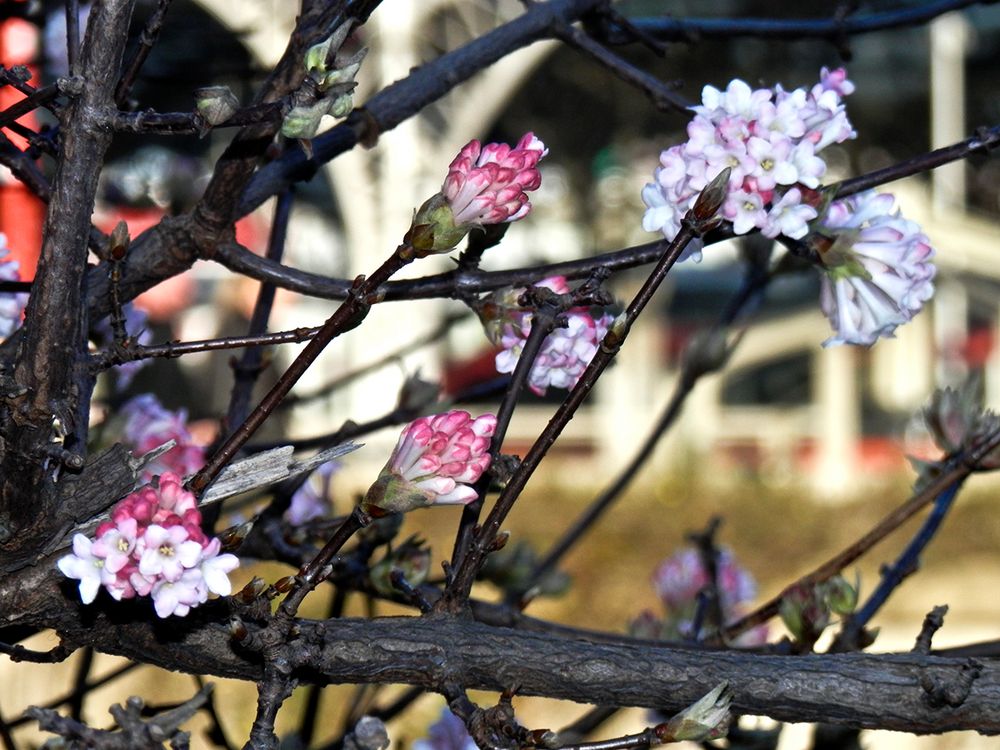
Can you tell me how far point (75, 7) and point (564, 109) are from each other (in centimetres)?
1081

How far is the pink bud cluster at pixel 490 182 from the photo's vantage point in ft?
2.61

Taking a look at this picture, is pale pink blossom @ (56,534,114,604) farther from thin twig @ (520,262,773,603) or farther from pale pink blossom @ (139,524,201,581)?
thin twig @ (520,262,773,603)

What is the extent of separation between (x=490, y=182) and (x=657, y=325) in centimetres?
822

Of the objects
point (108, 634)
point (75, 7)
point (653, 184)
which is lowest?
point (108, 634)

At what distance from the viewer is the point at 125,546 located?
0.69 m

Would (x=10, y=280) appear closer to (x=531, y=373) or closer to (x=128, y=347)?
(x=128, y=347)

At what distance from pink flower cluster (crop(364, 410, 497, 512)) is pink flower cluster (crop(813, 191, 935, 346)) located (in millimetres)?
312

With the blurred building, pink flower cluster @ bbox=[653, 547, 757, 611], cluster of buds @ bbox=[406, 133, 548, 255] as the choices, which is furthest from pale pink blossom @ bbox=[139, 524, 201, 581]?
the blurred building

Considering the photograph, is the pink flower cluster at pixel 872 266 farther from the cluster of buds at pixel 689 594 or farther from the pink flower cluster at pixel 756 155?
the cluster of buds at pixel 689 594

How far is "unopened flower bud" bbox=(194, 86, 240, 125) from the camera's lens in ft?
2.39

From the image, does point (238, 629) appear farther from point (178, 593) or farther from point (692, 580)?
point (692, 580)

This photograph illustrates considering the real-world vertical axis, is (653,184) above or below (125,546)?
above

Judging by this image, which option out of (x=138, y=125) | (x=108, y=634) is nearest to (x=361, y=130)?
(x=138, y=125)

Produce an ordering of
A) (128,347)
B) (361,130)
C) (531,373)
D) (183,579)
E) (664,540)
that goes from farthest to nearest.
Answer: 1. (664,540)
2. (361,130)
3. (531,373)
4. (128,347)
5. (183,579)
